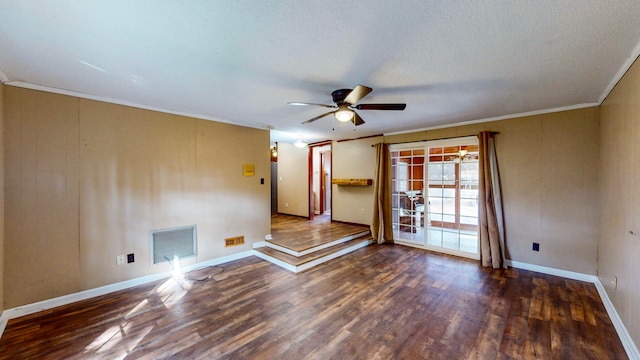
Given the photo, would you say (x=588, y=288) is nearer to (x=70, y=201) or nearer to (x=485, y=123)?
(x=485, y=123)

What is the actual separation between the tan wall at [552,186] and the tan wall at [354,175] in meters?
2.38

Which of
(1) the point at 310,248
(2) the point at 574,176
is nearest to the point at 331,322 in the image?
(1) the point at 310,248

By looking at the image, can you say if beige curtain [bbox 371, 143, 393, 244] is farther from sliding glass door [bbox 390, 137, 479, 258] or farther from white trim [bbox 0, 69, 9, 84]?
white trim [bbox 0, 69, 9, 84]

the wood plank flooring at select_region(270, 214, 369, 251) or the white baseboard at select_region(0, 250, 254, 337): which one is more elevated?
the wood plank flooring at select_region(270, 214, 369, 251)

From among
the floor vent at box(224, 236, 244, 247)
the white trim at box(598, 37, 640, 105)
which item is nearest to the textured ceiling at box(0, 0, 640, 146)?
the white trim at box(598, 37, 640, 105)

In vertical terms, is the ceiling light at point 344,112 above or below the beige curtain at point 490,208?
above

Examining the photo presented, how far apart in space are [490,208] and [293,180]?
16.7ft

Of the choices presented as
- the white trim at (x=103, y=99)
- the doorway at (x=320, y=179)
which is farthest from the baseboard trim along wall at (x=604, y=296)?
the white trim at (x=103, y=99)

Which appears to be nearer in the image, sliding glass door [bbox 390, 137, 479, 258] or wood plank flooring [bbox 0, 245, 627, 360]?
wood plank flooring [bbox 0, 245, 627, 360]

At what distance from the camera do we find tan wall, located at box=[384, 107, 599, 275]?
330 centimetres

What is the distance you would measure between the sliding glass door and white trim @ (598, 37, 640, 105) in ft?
5.12

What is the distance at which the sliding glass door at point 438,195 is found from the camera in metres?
4.31

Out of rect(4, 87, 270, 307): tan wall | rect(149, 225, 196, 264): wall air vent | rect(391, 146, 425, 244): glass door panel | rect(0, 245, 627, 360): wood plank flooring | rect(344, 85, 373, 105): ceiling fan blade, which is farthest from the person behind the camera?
rect(391, 146, 425, 244): glass door panel

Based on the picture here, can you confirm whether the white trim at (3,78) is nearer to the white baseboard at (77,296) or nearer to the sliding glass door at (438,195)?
the white baseboard at (77,296)
